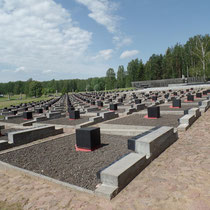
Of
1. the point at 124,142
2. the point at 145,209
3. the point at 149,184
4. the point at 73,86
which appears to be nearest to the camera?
the point at 145,209

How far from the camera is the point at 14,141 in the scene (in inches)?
348

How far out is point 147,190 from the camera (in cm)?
405

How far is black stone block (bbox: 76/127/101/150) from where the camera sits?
7.20 meters

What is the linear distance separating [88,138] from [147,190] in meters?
3.62

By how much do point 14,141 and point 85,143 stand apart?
13.0 feet

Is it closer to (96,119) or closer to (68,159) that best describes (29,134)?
(68,159)

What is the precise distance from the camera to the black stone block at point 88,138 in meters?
7.20

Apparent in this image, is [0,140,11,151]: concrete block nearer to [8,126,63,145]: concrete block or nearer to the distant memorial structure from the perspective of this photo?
[8,126,63,145]: concrete block

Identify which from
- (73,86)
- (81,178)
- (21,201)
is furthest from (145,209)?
(73,86)

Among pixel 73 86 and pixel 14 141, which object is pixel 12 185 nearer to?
pixel 14 141

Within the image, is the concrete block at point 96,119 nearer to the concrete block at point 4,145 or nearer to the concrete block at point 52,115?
the concrete block at point 4,145

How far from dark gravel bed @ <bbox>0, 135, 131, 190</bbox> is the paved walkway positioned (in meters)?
0.41

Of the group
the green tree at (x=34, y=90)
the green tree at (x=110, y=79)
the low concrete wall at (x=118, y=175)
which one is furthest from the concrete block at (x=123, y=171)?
the green tree at (x=110, y=79)

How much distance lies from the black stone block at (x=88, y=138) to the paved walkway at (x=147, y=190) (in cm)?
249
